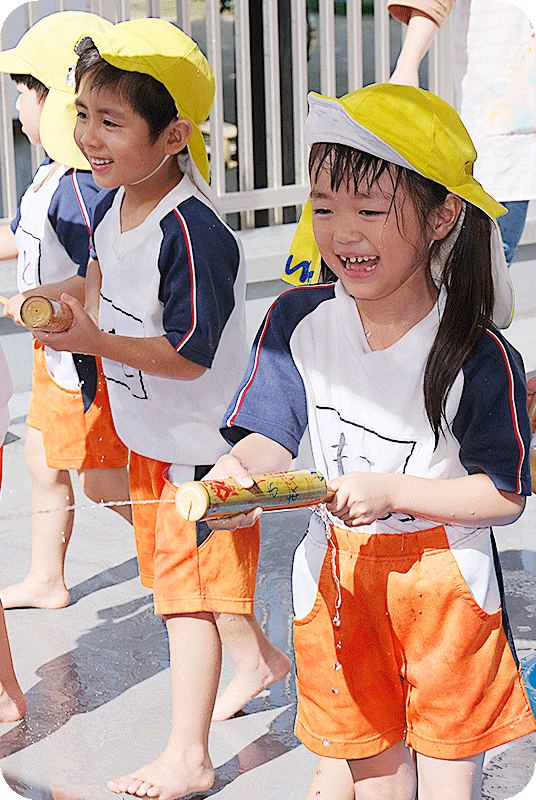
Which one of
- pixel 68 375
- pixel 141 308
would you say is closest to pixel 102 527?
pixel 68 375

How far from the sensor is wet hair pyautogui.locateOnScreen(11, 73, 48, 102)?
2623mm

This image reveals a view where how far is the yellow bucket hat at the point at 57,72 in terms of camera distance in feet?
8.27

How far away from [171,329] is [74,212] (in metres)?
0.70

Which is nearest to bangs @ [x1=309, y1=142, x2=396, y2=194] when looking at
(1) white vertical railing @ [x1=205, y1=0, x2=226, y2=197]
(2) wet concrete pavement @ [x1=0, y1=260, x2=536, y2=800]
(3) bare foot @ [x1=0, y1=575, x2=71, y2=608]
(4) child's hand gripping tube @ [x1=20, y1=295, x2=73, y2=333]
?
(4) child's hand gripping tube @ [x1=20, y1=295, x2=73, y2=333]

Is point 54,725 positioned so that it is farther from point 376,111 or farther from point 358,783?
point 376,111

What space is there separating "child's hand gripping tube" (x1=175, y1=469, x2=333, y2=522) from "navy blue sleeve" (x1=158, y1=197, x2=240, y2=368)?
25.6 inches

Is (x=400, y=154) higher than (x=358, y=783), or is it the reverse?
(x=400, y=154)

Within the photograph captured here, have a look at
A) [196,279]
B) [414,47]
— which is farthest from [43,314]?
[414,47]

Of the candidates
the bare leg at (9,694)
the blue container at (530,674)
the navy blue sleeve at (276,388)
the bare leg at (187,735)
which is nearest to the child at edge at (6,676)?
the bare leg at (9,694)

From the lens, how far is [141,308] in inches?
80.3

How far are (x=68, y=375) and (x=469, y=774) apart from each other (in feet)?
4.85

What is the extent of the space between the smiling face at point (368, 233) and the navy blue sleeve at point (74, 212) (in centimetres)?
112

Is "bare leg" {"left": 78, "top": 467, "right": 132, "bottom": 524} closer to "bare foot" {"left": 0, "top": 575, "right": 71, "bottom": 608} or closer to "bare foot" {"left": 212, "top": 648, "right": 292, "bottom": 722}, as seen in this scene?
"bare foot" {"left": 0, "top": 575, "right": 71, "bottom": 608}

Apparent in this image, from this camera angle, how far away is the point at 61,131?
252 centimetres
